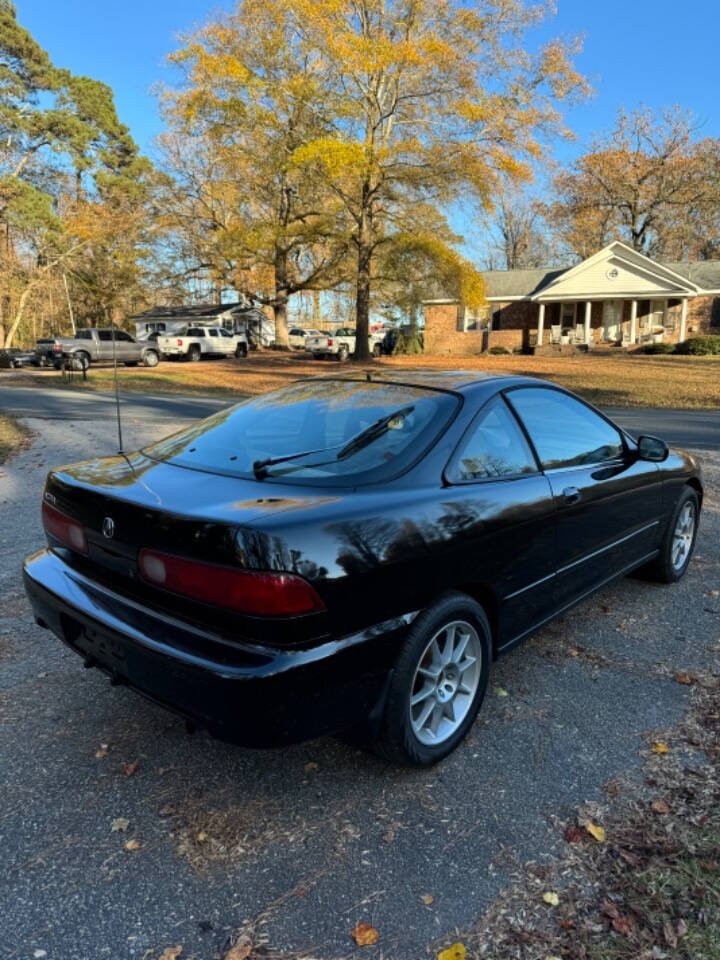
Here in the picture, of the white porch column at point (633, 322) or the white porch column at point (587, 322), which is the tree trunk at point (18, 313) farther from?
the white porch column at point (633, 322)

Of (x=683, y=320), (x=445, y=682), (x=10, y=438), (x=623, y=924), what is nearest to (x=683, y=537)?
(x=445, y=682)

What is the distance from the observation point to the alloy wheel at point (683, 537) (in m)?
4.62

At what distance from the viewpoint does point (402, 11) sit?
26016 millimetres

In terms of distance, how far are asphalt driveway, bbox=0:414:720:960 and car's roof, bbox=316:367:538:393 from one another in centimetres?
146

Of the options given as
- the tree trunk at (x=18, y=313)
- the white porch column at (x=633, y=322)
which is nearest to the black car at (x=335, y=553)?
the white porch column at (x=633, y=322)

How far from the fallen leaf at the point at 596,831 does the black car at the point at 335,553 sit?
59 cm

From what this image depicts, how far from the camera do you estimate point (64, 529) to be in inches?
112

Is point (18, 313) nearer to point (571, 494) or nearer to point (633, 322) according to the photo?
point (633, 322)

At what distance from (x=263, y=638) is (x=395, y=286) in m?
30.5

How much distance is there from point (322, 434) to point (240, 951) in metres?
1.94

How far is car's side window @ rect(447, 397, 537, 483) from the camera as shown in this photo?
2850 millimetres

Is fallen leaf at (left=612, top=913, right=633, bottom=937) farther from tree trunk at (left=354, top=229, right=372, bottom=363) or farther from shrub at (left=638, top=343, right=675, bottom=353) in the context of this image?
shrub at (left=638, top=343, right=675, bottom=353)

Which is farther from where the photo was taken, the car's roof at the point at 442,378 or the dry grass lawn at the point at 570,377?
the dry grass lawn at the point at 570,377

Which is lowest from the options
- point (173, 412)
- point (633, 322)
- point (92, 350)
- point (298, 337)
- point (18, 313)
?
point (173, 412)
